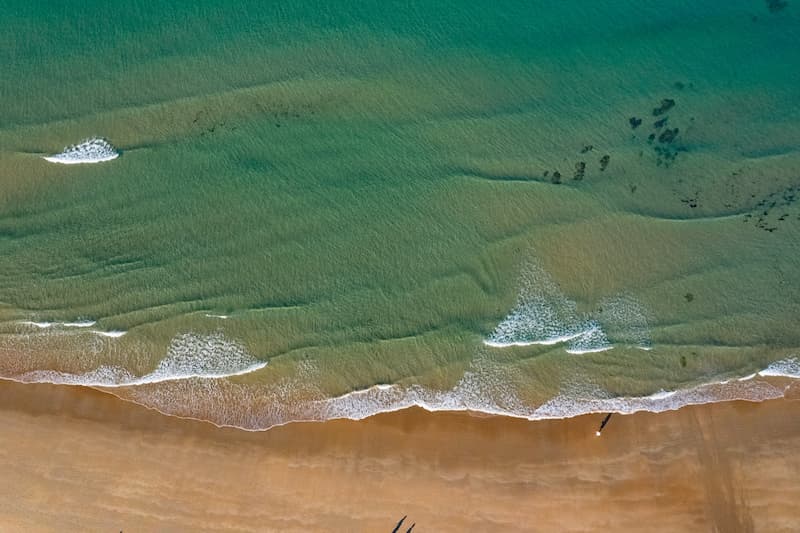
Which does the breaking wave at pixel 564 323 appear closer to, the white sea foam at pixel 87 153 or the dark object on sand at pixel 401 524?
the dark object on sand at pixel 401 524

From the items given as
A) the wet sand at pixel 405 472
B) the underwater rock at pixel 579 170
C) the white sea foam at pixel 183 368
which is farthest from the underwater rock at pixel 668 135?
the white sea foam at pixel 183 368

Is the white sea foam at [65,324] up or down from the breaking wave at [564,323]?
down

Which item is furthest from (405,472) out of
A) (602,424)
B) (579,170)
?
(579,170)

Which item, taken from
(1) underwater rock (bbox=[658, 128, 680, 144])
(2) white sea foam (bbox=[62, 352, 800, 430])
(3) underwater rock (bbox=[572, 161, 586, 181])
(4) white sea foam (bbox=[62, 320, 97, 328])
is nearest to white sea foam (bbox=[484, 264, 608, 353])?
(2) white sea foam (bbox=[62, 352, 800, 430])

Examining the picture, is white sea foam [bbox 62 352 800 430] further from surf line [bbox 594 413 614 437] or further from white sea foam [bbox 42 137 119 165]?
white sea foam [bbox 42 137 119 165]

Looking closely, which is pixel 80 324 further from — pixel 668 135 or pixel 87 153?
pixel 668 135

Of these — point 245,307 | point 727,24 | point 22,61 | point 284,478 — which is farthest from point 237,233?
point 727,24
